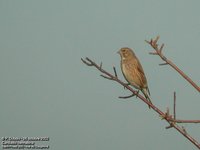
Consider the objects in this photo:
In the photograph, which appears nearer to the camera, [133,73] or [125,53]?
[133,73]

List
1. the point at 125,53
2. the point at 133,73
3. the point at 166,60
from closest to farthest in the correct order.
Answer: the point at 166,60, the point at 133,73, the point at 125,53

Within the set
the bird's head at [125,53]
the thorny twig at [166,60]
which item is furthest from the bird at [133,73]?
the thorny twig at [166,60]

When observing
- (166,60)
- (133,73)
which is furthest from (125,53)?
(166,60)

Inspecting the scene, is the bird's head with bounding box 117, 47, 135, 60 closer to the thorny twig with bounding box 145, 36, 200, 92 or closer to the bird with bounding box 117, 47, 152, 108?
the bird with bounding box 117, 47, 152, 108

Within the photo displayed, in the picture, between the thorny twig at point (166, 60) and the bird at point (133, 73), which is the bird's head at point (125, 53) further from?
the thorny twig at point (166, 60)

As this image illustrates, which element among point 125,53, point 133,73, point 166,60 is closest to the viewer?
point 166,60

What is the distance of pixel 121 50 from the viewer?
13156 millimetres

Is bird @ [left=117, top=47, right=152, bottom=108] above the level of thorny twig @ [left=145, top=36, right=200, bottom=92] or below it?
above

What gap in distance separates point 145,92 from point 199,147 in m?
8.36

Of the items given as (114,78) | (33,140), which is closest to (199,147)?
(114,78)

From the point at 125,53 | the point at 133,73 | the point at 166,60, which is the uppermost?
the point at 125,53

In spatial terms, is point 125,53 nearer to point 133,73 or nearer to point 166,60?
point 133,73

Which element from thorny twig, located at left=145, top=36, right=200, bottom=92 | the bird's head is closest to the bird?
the bird's head

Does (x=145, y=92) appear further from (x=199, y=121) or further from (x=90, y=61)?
(x=199, y=121)
